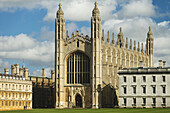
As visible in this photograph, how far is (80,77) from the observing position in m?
102

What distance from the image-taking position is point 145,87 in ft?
308

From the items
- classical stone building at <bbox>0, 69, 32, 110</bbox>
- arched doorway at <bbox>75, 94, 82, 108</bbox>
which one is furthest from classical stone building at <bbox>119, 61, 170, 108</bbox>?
classical stone building at <bbox>0, 69, 32, 110</bbox>

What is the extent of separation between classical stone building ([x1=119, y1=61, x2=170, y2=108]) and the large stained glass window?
9.37 m

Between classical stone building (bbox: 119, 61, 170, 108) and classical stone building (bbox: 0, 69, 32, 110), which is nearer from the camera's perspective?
classical stone building (bbox: 119, 61, 170, 108)

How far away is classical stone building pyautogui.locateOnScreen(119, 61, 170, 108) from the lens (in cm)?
9212

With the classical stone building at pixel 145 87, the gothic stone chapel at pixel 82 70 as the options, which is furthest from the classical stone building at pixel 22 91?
the classical stone building at pixel 145 87

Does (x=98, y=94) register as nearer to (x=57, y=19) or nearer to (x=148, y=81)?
(x=148, y=81)

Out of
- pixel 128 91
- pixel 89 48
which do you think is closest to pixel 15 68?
pixel 89 48

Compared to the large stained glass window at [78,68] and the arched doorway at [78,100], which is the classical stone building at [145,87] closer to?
the large stained glass window at [78,68]

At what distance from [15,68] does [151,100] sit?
119 ft

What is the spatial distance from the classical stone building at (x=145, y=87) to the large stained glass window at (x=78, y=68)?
9.37 m

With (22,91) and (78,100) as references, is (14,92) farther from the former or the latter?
(78,100)

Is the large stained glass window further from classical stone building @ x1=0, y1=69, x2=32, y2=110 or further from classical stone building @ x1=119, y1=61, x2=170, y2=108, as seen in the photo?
classical stone building @ x1=0, y1=69, x2=32, y2=110

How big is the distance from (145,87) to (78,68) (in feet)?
57.0
